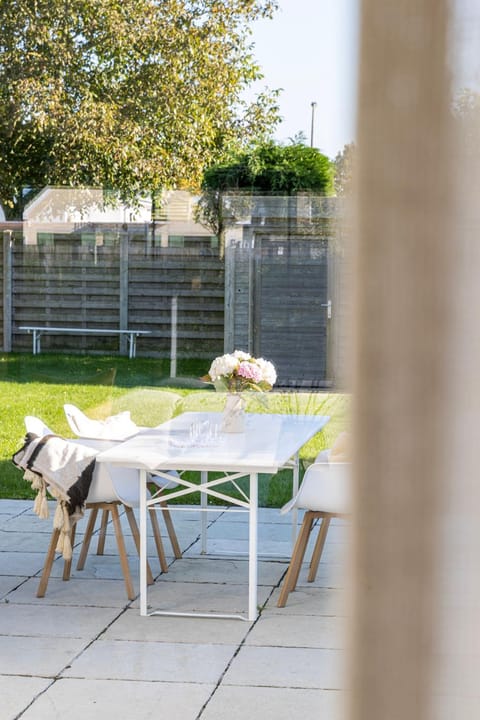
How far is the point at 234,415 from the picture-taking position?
4379 mm

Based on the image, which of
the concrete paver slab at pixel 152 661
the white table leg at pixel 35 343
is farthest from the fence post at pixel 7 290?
the concrete paver slab at pixel 152 661

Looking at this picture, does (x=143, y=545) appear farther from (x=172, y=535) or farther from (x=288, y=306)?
(x=288, y=306)

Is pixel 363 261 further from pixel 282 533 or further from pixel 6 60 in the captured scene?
pixel 6 60

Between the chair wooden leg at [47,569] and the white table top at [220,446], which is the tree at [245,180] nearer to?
the white table top at [220,446]

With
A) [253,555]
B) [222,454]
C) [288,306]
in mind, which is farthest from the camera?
[288,306]

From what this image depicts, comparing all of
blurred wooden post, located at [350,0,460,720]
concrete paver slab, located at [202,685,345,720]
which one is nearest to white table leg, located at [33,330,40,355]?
concrete paver slab, located at [202,685,345,720]

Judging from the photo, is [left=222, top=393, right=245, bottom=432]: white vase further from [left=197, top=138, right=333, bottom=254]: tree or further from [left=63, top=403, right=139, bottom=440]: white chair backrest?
[left=197, top=138, right=333, bottom=254]: tree

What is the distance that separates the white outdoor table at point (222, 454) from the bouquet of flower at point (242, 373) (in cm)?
15

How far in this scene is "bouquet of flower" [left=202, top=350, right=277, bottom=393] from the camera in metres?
4.61

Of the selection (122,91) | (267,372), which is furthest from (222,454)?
(122,91)

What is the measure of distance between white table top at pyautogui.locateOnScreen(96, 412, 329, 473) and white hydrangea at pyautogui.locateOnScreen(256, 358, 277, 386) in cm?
17

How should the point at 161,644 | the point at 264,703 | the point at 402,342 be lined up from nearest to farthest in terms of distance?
the point at 402,342 < the point at 264,703 < the point at 161,644

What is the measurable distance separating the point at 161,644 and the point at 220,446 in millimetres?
908

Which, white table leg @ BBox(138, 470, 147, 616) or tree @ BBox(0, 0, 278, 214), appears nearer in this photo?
white table leg @ BBox(138, 470, 147, 616)
